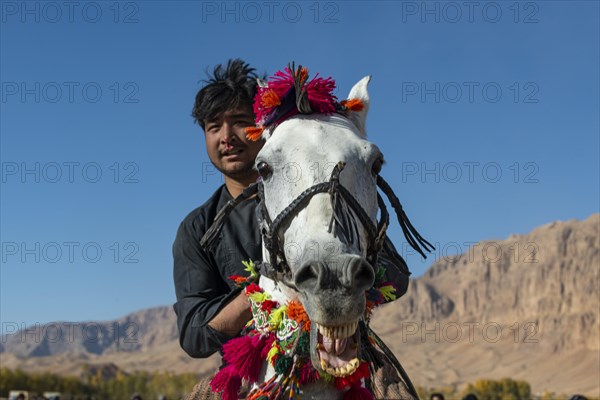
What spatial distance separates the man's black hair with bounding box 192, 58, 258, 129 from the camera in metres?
5.18

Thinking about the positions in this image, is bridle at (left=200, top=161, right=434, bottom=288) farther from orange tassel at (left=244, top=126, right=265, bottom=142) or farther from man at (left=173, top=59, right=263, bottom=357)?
man at (left=173, top=59, right=263, bottom=357)

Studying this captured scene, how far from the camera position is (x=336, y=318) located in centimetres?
314

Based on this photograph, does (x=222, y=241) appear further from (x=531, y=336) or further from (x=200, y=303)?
(x=531, y=336)

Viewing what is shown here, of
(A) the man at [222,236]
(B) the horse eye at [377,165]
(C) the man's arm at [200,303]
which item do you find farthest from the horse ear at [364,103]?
(C) the man's arm at [200,303]

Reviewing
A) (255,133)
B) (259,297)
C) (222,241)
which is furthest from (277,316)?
(222,241)

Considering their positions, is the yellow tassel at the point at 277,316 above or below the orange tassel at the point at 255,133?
below

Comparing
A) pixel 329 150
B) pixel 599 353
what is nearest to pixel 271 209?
pixel 329 150

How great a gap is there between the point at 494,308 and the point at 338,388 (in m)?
199

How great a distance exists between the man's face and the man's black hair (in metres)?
0.06

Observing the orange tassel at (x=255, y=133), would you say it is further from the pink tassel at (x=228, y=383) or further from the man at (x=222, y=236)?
the pink tassel at (x=228, y=383)

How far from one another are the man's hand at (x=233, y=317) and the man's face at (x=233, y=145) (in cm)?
117

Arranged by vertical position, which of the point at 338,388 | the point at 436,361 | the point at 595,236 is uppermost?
the point at 595,236

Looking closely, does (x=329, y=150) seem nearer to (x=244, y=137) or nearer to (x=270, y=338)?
(x=270, y=338)

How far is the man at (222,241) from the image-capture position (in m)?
4.28
